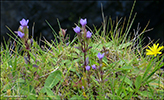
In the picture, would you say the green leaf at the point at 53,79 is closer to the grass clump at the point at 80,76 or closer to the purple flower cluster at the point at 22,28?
the grass clump at the point at 80,76

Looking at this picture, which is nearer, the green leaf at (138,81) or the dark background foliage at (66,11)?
the green leaf at (138,81)

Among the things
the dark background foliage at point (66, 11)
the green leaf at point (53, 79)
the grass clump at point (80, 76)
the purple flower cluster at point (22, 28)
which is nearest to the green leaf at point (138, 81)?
the grass clump at point (80, 76)

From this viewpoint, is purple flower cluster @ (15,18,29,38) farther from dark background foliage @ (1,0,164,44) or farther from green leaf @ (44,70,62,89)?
dark background foliage @ (1,0,164,44)

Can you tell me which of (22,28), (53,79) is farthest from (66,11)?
(53,79)

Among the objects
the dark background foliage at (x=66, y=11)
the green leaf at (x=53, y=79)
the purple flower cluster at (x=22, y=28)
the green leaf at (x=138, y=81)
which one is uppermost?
the dark background foliage at (x=66, y=11)

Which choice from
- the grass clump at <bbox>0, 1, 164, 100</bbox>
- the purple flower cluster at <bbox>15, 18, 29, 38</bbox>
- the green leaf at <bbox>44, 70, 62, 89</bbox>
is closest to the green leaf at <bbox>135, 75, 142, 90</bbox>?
the grass clump at <bbox>0, 1, 164, 100</bbox>

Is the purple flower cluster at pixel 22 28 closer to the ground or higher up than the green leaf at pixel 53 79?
higher up

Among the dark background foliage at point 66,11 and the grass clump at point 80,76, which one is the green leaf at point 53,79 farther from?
the dark background foliage at point 66,11

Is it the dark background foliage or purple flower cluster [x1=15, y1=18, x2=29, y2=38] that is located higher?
the dark background foliage

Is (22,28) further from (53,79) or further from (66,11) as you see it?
(66,11)
